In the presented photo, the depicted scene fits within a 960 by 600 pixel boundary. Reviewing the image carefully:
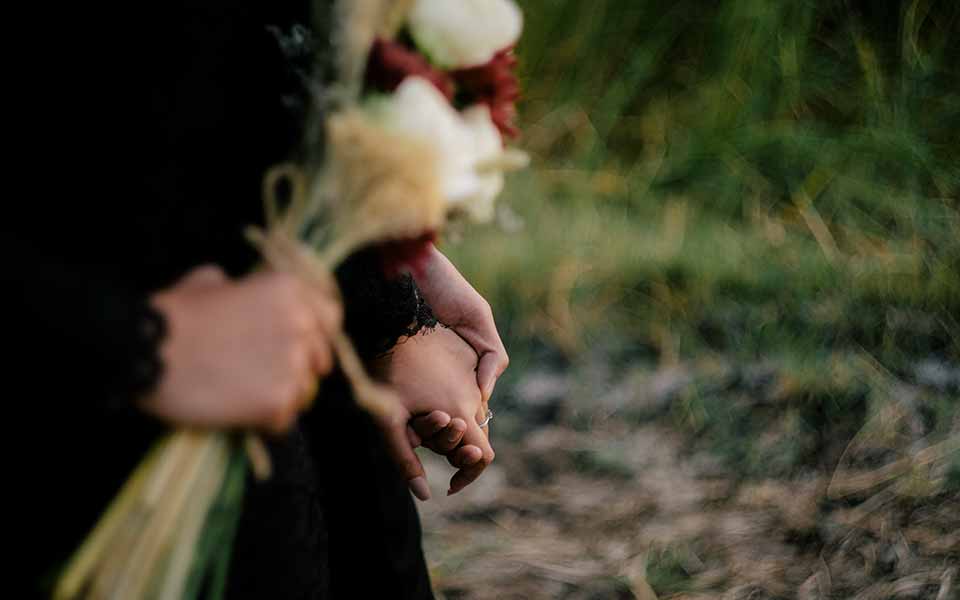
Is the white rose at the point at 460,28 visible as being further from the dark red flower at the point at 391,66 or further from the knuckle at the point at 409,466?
the knuckle at the point at 409,466

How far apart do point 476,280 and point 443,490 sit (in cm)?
78

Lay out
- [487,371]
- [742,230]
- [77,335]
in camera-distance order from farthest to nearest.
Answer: [742,230] → [487,371] → [77,335]

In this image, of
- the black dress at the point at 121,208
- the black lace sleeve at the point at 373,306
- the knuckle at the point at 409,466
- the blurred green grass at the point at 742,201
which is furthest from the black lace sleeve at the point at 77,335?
the blurred green grass at the point at 742,201

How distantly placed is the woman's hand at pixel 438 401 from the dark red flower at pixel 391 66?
0.47 m

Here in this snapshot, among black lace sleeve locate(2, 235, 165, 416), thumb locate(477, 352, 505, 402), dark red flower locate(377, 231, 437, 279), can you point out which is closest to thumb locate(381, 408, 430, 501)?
thumb locate(477, 352, 505, 402)

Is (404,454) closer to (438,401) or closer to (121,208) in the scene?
(438,401)

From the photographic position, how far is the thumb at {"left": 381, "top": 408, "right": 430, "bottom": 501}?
1121mm

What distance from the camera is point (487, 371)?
125cm

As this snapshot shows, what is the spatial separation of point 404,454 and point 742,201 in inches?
91.6

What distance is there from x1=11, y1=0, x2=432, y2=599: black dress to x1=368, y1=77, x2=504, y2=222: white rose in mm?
99

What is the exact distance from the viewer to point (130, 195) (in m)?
0.78

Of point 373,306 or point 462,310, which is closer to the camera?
point 373,306

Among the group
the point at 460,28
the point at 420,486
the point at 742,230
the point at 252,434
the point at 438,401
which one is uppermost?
the point at 460,28

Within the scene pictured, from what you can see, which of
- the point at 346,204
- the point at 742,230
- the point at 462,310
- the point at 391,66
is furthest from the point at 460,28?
the point at 742,230
